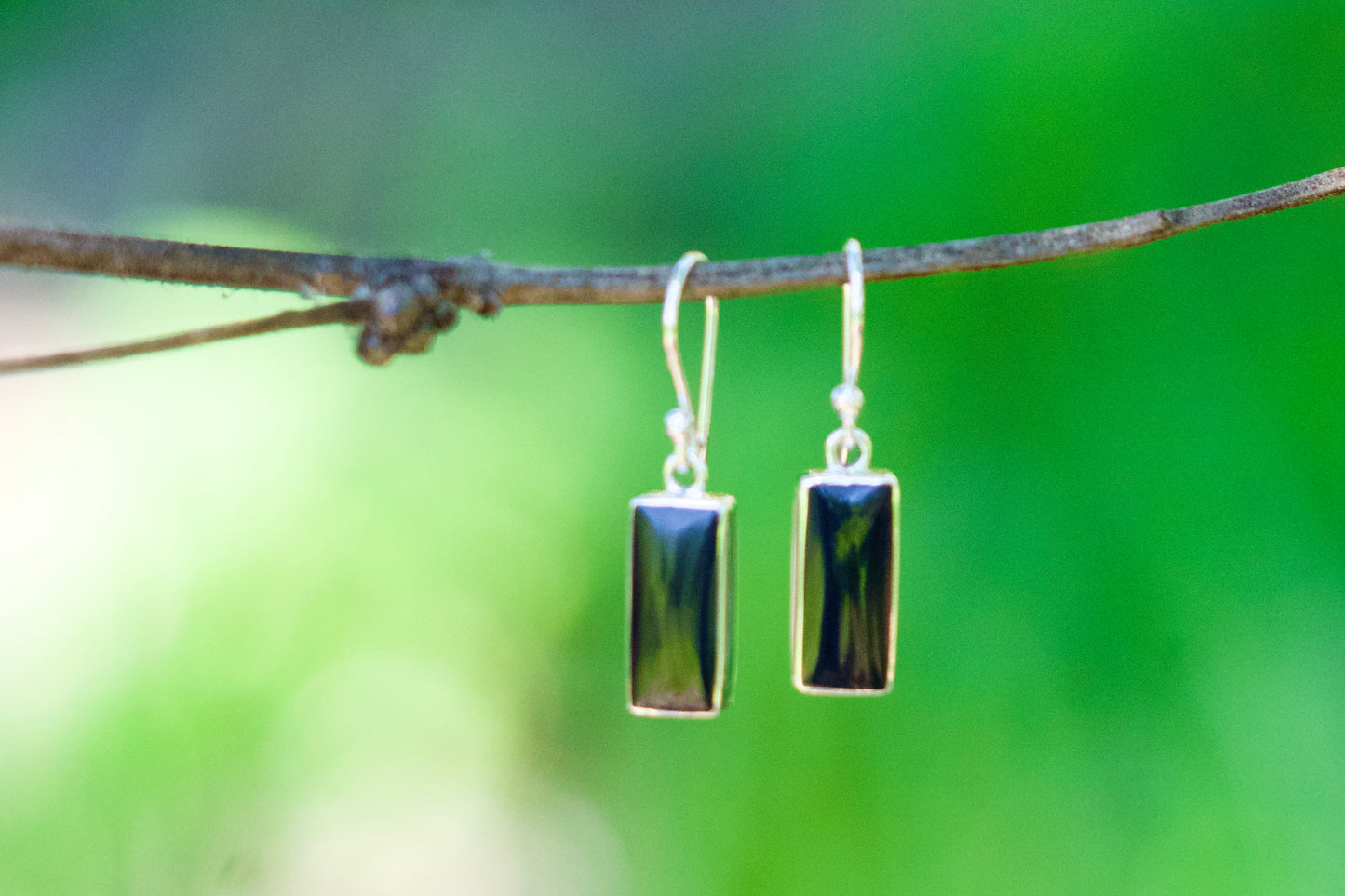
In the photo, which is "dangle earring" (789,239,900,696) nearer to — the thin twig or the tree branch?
the tree branch

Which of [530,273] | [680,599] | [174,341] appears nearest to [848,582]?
[680,599]

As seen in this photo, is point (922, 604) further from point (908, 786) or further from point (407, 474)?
point (407, 474)

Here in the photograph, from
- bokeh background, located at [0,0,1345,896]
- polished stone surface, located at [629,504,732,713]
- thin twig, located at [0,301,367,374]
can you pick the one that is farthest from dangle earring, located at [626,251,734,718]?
bokeh background, located at [0,0,1345,896]

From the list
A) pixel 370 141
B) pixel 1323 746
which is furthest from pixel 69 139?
pixel 1323 746

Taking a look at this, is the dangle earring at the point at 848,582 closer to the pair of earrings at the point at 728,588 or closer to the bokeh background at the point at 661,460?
the pair of earrings at the point at 728,588

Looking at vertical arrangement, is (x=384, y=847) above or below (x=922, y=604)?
below

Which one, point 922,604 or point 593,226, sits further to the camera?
point 593,226

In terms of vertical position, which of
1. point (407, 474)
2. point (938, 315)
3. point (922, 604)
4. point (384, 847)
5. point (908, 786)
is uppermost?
point (938, 315)
